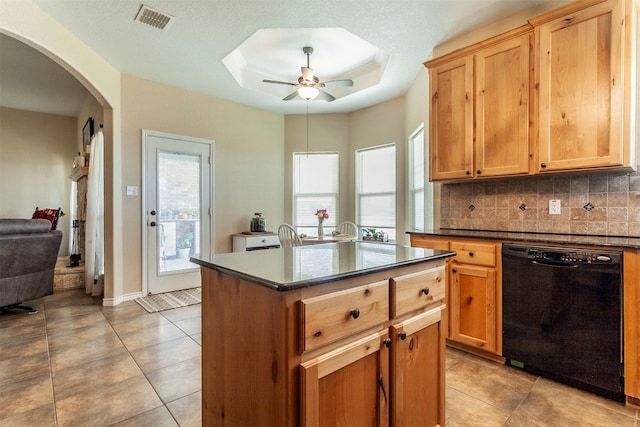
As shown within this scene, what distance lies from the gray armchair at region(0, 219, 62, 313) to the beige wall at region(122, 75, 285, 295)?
0.71 m

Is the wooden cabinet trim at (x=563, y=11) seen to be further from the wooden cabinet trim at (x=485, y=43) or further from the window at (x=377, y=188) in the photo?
the window at (x=377, y=188)

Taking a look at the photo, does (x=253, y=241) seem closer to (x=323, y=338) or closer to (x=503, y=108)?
(x=503, y=108)

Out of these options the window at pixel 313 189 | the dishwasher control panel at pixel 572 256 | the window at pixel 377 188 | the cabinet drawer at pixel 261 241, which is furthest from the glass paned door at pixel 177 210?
the dishwasher control panel at pixel 572 256

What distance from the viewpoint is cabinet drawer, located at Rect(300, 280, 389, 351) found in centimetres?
97

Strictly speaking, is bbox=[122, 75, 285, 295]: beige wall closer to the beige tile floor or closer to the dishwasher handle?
the beige tile floor

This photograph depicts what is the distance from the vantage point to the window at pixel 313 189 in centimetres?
541

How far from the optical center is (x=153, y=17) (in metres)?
2.73

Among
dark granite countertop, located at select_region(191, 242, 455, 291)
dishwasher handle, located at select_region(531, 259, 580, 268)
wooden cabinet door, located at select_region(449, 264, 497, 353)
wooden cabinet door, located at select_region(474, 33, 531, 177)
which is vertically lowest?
wooden cabinet door, located at select_region(449, 264, 497, 353)

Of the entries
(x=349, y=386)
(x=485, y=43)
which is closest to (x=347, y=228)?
(x=485, y=43)

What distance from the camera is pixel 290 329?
36.9 inches

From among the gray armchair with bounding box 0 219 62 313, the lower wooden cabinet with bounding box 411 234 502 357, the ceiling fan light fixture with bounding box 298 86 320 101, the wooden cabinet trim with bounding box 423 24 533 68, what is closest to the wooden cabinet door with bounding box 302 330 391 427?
the lower wooden cabinet with bounding box 411 234 502 357

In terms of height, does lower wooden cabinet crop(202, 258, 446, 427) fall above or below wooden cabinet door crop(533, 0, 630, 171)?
below

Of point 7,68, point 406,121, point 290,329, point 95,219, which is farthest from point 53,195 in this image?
point 290,329

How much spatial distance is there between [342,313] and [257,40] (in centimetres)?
343
